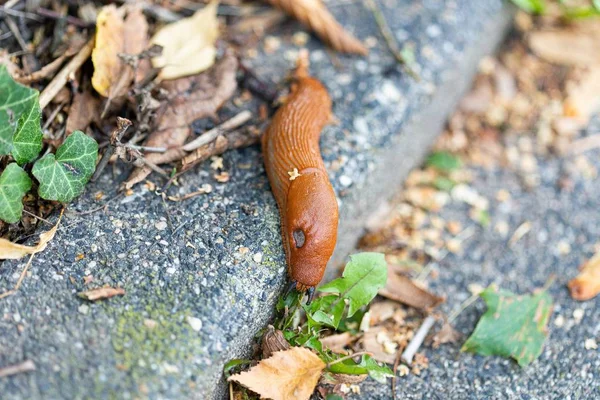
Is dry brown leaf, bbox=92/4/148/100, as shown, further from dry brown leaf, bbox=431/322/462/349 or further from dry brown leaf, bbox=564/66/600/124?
dry brown leaf, bbox=564/66/600/124

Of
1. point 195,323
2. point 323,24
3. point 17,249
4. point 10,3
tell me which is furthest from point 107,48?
point 195,323

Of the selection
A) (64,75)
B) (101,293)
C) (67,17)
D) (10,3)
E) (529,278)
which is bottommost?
(529,278)

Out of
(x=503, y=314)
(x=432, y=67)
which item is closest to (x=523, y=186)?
(x=432, y=67)

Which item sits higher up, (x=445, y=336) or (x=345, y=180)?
(x=345, y=180)

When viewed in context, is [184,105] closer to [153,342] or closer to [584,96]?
[153,342]

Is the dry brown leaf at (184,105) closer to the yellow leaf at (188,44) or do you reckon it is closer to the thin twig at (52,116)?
the yellow leaf at (188,44)

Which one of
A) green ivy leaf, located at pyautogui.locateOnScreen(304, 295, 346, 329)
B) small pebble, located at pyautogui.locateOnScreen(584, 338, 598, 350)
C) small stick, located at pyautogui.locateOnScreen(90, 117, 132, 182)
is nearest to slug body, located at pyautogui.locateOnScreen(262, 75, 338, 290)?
green ivy leaf, located at pyautogui.locateOnScreen(304, 295, 346, 329)
